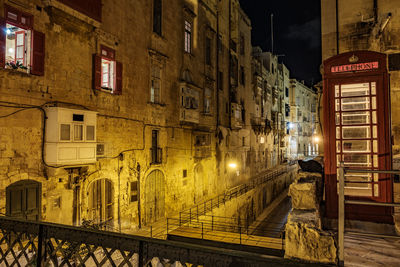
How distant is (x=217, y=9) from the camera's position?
24.8 meters

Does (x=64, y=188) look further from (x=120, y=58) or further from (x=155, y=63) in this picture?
(x=155, y=63)

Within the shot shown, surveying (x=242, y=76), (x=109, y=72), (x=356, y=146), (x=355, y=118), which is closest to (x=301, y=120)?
(x=242, y=76)

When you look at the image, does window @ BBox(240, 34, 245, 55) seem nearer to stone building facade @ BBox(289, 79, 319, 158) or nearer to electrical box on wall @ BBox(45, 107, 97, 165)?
stone building facade @ BBox(289, 79, 319, 158)

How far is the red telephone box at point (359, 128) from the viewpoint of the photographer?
6383 millimetres

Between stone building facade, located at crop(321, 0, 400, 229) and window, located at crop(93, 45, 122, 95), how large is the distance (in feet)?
30.5

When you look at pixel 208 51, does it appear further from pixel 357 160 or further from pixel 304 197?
pixel 304 197

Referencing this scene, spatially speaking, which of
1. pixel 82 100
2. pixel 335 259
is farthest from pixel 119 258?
pixel 335 259

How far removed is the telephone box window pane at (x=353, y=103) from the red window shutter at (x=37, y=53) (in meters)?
9.89

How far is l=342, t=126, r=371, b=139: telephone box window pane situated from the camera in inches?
268

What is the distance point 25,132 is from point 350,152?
10162 millimetres

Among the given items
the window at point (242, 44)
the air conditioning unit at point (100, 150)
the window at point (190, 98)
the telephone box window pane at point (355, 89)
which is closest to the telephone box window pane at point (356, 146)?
the telephone box window pane at point (355, 89)

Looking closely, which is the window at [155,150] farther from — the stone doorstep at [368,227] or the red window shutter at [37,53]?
the stone doorstep at [368,227]

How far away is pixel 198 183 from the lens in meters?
20.7

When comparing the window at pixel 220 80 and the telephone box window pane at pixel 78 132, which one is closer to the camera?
the telephone box window pane at pixel 78 132
